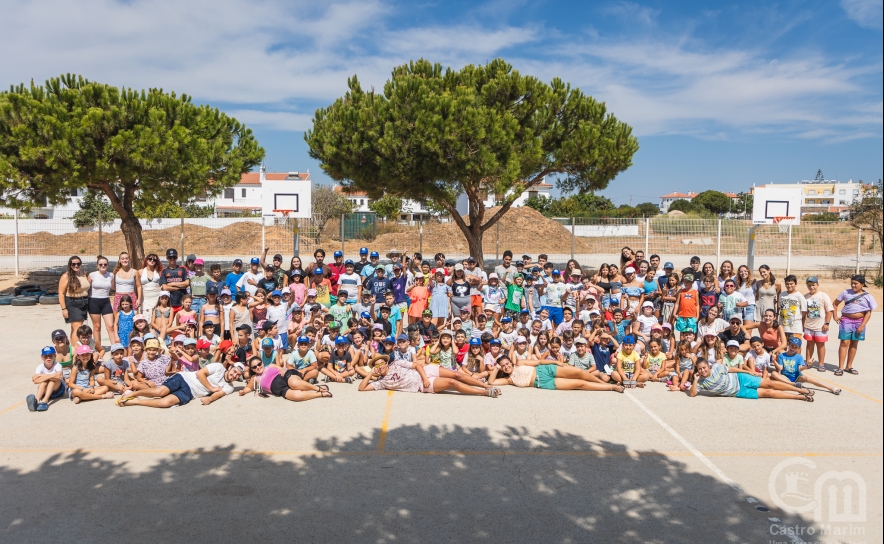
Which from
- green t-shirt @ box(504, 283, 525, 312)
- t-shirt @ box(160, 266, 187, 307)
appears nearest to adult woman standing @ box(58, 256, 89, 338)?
t-shirt @ box(160, 266, 187, 307)

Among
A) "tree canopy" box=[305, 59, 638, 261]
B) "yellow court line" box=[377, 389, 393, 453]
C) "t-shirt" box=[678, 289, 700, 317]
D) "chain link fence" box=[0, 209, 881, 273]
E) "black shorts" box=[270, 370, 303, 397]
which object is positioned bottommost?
"yellow court line" box=[377, 389, 393, 453]

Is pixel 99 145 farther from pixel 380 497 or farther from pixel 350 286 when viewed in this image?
pixel 380 497

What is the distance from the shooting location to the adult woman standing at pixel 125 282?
371 inches

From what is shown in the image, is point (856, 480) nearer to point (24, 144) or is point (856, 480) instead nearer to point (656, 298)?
point (656, 298)

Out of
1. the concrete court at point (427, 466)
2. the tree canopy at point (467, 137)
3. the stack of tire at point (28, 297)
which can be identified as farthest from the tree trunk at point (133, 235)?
the concrete court at point (427, 466)

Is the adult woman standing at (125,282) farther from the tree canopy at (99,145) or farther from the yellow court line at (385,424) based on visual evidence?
the tree canopy at (99,145)

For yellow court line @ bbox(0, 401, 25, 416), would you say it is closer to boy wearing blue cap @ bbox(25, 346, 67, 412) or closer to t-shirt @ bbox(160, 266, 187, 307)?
boy wearing blue cap @ bbox(25, 346, 67, 412)

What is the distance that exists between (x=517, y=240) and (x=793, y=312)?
2806cm

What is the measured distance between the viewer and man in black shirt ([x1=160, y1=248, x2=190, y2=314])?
988 cm

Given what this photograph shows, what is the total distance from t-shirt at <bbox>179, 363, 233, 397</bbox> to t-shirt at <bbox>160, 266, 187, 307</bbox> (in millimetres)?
2634

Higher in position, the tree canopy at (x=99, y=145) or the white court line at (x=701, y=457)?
the tree canopy at (x=99, y=145)

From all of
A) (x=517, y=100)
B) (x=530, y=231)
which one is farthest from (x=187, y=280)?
(x=530, y=231)

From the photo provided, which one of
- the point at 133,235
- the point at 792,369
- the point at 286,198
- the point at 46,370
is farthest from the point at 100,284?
the point at 792,369

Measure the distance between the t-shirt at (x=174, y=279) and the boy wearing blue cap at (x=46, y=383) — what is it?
268cm
